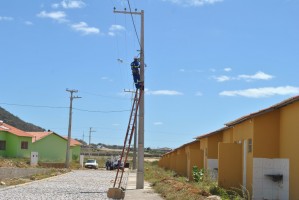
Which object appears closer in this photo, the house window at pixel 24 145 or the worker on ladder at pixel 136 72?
the worker on ladder at pixel 136 72

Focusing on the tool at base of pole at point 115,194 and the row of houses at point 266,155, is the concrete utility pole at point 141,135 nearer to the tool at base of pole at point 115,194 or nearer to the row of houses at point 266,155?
the tool at base of pole at point 115,194

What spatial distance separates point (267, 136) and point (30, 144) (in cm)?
5364

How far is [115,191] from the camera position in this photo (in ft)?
66.7

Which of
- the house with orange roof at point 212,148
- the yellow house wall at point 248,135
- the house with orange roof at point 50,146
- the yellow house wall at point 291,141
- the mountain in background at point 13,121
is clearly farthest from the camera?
the mountain in background at point 13,121

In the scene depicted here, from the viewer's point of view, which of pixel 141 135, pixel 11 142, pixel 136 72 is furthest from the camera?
pixel 11 142

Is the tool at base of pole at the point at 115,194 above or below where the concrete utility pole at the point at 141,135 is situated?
below

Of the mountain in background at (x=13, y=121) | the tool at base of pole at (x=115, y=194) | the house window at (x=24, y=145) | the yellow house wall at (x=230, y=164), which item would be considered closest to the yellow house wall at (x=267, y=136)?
the yellow house wall at (x=230, y=164)

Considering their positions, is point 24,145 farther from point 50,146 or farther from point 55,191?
point 55,191

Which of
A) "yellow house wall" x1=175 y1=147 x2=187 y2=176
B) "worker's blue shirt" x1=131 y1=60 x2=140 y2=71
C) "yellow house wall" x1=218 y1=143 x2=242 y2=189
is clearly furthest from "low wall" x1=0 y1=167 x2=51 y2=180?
"yellow house wall" x1=218 y1=143 x2=242 y2=189

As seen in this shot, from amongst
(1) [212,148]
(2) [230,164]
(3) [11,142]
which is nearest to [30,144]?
(3) [11,142]

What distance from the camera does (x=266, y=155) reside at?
18391 mm

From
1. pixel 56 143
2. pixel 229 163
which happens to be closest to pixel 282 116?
pixel 229 163

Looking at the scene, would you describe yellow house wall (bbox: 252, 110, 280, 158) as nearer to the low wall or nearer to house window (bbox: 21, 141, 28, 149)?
Answer: the low wall

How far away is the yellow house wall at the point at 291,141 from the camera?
16.3m
